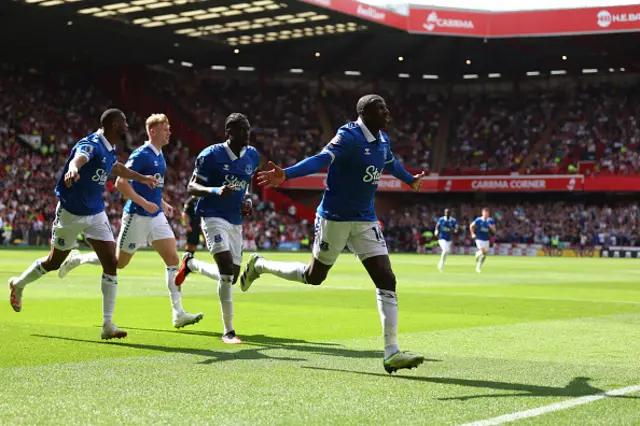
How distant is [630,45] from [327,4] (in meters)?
22.3

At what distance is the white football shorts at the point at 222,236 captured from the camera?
33.5 feet

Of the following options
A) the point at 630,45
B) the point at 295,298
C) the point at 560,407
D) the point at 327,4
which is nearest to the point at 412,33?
the point at 327,4

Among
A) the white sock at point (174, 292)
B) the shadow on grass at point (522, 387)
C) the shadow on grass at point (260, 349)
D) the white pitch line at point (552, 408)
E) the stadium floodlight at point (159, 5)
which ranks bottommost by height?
the shadow on grass at point (260, 349)

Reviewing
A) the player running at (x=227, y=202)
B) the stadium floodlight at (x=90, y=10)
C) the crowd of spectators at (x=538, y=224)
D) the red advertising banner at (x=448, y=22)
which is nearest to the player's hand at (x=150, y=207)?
the player running at (x=227, y=202)

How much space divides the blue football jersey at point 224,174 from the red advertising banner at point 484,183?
159ft

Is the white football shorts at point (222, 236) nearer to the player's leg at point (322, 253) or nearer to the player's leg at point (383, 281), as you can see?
the player's leg at point (322, 253)

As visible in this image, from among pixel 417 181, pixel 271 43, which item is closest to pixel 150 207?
pixel 417 181

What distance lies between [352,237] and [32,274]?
486cm

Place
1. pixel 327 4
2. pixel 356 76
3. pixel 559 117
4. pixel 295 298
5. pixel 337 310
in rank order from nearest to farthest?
pixel 337 310
pixel 295 298
pixel 327 4
pixel 559 117
pixel 356 76

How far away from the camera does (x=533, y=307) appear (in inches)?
631

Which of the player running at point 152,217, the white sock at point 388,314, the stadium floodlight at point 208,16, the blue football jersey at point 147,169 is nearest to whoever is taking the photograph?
the white sock at point 388,314

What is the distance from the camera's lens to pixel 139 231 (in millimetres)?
11797

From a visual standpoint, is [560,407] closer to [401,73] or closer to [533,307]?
[533,307]

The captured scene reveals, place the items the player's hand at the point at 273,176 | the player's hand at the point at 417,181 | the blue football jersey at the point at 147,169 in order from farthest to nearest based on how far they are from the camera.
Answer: the blue football jersey at the point at 147,169 → the player's hand at the point at 417,181 → the player's hand at the point at 273,176
